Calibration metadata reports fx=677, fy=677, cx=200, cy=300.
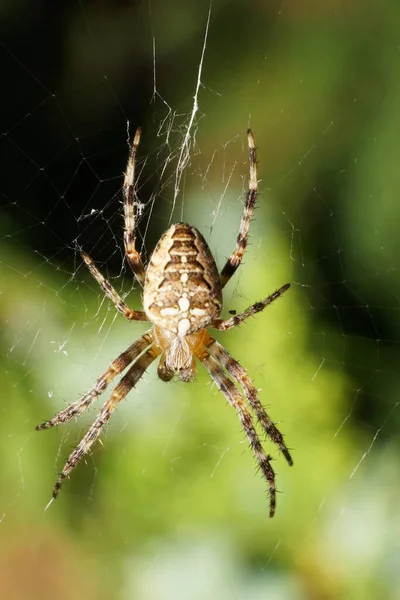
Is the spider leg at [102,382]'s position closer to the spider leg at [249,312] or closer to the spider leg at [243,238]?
the spider leg at [249,312]

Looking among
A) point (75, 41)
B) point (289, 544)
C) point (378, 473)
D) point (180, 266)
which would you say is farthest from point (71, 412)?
point (75, 41)

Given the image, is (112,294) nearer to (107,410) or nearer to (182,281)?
(182,281)

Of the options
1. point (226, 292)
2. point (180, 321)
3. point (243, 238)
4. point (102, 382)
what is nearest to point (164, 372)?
point (102, 382)

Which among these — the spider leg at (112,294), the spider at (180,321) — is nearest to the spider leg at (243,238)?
the spider at (180,321)

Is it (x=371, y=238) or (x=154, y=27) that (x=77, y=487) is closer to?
(x=371, y=238)

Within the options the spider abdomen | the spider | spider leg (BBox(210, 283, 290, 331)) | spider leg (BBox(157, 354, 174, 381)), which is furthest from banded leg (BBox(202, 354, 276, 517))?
the spider abdomen

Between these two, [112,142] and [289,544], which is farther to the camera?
[112,142]

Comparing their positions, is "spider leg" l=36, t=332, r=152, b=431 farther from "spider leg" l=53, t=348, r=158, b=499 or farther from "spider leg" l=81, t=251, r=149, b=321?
"spider leg" l=81, t=251, r=149, b=321
